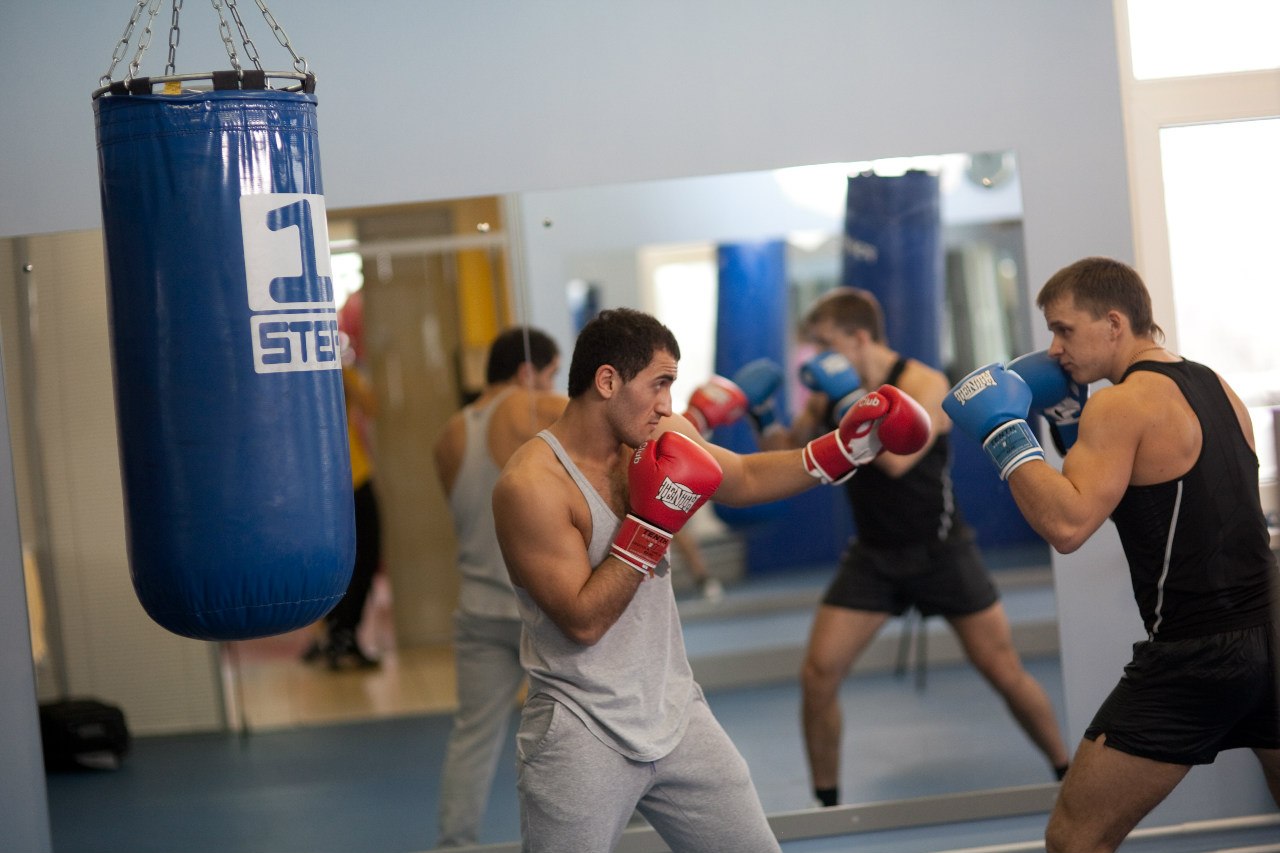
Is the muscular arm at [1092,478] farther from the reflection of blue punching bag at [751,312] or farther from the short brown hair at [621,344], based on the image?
the reflection of blue punching bag at [751,312]

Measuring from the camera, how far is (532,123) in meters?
3.38

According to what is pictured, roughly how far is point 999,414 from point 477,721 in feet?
5.62

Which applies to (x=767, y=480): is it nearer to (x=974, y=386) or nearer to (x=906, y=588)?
(x=974, y=386)

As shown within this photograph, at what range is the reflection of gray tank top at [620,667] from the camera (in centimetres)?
233

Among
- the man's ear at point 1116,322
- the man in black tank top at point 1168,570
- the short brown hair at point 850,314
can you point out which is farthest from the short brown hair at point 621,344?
the short brown hair at point 850,314

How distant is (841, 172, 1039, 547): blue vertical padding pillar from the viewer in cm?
464

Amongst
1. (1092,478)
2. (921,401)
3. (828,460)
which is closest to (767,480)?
(828,460)

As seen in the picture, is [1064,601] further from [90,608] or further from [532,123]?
[90,608]

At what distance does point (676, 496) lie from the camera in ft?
7.61

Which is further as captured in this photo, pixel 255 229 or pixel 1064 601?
pixel 1064 601

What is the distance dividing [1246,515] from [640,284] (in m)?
2.86

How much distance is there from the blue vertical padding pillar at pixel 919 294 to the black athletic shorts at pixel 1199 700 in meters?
2.12

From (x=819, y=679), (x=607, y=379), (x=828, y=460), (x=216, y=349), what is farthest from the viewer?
(x=819, y=679)

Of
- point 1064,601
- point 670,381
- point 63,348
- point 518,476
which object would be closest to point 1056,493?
point 670,381
